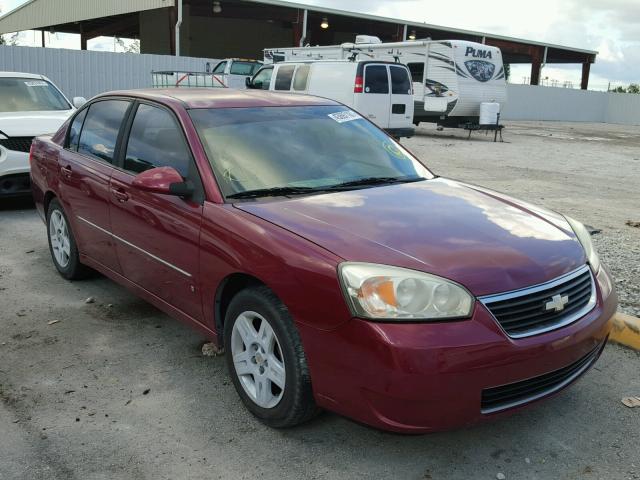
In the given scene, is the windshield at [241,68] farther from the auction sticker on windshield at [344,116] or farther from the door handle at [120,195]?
the door handle at [120,195]

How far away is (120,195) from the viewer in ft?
13.3

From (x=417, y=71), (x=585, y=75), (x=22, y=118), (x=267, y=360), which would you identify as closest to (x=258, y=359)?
(x=267, y=360)

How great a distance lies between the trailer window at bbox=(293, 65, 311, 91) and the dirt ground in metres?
11.4

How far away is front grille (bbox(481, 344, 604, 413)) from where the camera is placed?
262 cm

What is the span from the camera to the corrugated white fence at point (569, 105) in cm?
3738

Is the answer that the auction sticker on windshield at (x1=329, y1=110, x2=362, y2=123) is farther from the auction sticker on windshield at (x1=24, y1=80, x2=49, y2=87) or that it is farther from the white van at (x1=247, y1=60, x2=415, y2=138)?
the white van at (x1=247, y1=60, x2=415, y2=138)

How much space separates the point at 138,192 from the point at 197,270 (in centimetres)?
83

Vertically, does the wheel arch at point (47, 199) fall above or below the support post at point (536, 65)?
below

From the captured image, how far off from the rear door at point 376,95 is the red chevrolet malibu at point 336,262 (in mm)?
10636

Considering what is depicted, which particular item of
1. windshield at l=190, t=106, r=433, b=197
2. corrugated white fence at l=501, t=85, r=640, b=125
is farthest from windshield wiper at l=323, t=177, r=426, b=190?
corrugated white fence at l=501, t=85, r=640, b=125

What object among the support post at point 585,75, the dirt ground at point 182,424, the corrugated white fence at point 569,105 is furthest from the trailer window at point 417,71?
the support post at point 585,75

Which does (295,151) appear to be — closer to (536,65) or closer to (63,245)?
(63,245)

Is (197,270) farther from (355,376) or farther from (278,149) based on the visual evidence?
(355,376)

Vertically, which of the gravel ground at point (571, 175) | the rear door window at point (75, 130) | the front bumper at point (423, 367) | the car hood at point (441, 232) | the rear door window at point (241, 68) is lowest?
the gravel ground at point (571, 175)
